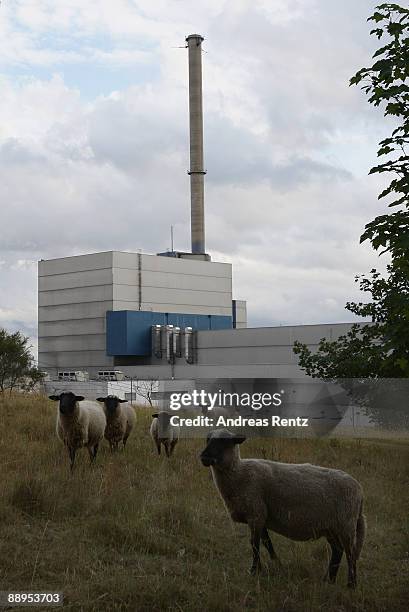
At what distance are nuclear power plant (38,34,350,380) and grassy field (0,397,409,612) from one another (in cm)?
5042

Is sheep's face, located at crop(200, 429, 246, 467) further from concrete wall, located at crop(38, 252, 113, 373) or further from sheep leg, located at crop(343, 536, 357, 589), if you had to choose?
concrete wall, located at crop(38, 252, 113, 373)

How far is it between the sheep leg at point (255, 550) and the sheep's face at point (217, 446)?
2.37 feet

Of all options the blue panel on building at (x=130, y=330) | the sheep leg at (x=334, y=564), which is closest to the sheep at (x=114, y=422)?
the sheep leg at (x=334, y=564)

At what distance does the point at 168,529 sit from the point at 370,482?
2.89 m

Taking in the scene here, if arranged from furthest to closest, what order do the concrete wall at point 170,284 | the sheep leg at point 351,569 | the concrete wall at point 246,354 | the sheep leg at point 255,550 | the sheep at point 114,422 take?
the concrete wall at point 170,284 < the concrete wall at point 246,354 < the sheep at point 114,422 < the sheep leg at point 255,550 < the sheep leg at point 351,569

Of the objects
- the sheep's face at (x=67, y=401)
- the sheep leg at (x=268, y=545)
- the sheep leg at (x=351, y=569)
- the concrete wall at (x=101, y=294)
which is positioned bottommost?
the sheep leg at (x=351, y=569)

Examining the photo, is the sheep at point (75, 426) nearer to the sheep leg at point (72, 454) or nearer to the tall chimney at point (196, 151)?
the sheep leg at point (72, 454)

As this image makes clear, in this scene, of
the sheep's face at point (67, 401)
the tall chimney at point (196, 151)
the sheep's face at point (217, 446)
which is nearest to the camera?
the sheep's face at point (217, 446)

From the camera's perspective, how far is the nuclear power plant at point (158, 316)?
216 ft

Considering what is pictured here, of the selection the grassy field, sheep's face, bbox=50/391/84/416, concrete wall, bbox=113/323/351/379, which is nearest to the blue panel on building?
concrete wall, bbox=113/323/351/379

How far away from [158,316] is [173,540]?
2490 inches

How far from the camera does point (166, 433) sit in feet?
44.0

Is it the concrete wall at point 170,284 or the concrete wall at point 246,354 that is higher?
the concrete wall at point 170,284

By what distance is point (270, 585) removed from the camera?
23.1ft
